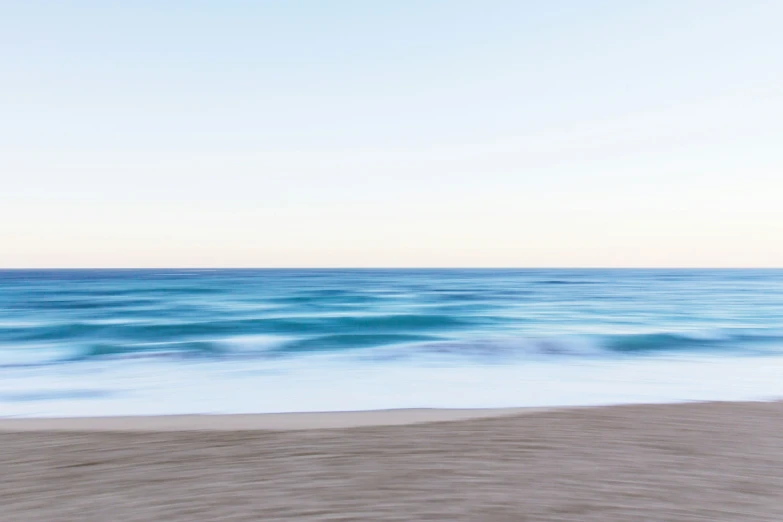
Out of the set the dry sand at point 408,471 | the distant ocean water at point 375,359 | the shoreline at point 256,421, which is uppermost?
the dry sand at point 408,471

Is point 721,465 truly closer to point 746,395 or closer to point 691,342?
point 746,395

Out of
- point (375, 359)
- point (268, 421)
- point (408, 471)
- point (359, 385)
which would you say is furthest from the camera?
point (375, 359)

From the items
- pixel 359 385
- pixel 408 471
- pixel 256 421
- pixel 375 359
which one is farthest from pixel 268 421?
pixel 375 359

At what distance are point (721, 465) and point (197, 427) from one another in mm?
4114

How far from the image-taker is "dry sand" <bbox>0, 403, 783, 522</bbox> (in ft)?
9.84

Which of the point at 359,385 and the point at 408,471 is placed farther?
the point at 359,385

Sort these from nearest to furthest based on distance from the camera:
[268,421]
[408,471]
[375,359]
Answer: [408,471], [268,421], [375,359]

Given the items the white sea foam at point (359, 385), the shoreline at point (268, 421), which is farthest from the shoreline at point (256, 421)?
the white sea foam at point (359, 385)

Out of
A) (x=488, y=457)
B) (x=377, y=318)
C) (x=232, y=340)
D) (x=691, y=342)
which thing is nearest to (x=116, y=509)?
(x=488, y=457)

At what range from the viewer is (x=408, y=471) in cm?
352

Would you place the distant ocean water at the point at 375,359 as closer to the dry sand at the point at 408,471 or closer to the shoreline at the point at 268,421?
the shoreline at the point at 268,421

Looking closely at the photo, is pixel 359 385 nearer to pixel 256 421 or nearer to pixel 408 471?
pixel 256 421

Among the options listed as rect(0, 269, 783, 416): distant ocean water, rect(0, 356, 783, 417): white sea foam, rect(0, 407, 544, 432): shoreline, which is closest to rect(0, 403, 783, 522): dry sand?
rect(0, 407, 544, 432): shoreline

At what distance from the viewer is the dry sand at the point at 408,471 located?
300 cm
